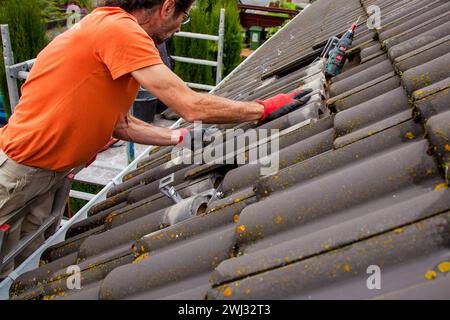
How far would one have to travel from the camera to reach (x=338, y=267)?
4.24ft

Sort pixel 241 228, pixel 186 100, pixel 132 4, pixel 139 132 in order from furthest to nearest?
pixel 139 132
pixel 132 4
pixel 186 100
pixel 241 228

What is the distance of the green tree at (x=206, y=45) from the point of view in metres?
10.6

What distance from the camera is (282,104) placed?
107 inches

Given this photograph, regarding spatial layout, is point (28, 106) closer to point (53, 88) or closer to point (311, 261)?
point (53, 88)

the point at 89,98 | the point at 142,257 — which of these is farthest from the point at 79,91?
the point at 142,257

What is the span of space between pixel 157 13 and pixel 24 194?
4.27ft

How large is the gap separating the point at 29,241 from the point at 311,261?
2204 mm

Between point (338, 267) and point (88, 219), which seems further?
point (88, 219)

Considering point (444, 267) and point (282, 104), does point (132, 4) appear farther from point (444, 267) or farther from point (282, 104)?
point (444, 267)

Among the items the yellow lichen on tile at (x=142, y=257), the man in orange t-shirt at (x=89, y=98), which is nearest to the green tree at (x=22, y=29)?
the man in orange t-shirt at (x=89, y=98)

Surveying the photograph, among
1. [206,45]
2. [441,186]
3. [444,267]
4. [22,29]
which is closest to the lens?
[444,267]

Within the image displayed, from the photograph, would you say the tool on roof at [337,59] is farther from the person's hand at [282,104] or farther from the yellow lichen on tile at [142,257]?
the yellow lichen on tile at [142,257]

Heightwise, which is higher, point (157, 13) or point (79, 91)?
point (157, 13)

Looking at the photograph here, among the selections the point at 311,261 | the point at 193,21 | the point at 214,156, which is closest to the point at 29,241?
the point at 214,156
